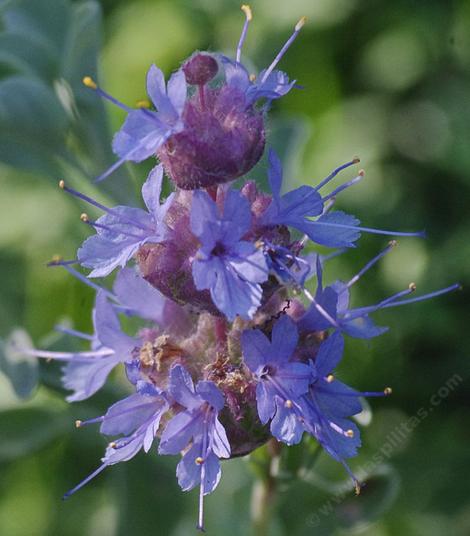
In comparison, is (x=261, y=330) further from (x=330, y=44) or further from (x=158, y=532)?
(x=330, y=44)

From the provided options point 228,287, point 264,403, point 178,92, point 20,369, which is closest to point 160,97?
point 178,92

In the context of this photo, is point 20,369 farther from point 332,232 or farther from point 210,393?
point 332,232

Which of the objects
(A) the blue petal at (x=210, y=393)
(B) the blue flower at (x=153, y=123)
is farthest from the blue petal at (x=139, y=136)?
(A) the blue petal at (x=210, y=393)

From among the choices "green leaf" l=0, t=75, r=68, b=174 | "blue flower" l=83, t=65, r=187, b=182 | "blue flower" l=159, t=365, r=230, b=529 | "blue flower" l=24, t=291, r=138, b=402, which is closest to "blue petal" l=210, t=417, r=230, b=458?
"blue flower" l=159, t=365, r=230, b=529

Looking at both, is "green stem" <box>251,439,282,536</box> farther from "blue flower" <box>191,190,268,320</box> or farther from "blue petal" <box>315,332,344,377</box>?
"blue flower" <box>191,190,268,320</box>

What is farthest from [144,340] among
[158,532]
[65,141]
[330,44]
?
[330,44]

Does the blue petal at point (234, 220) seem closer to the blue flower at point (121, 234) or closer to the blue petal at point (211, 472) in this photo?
the blue flower at point (121, 234)
